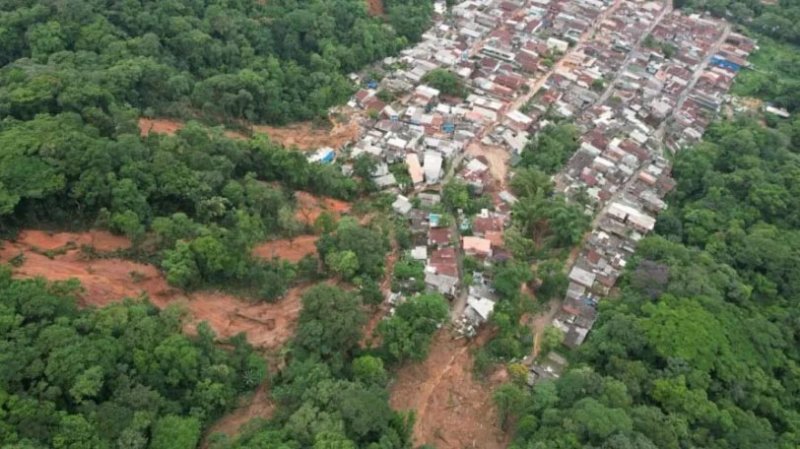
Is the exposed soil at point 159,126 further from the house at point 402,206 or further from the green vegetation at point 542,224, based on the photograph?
the green vegetation at point 542,224

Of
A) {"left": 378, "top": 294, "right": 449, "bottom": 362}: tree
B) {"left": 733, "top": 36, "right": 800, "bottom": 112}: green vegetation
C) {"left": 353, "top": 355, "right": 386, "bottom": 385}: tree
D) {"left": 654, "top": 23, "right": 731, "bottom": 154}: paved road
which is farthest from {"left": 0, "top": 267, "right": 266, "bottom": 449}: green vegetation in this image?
{"left": 733, "top": 36, "right": 800, "bottom": 112}: green vegetation

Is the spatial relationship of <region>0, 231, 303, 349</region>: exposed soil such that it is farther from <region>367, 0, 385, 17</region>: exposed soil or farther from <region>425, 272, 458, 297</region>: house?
<region>367, 0, 385, 17</region>: exposed soil

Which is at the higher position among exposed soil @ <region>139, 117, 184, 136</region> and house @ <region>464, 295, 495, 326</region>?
exposed soil @ <region>139, 117, 184, 136</region>

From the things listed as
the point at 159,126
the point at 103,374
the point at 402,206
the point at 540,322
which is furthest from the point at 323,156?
the point at 103,374

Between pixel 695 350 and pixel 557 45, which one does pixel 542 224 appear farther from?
pixel 557 45

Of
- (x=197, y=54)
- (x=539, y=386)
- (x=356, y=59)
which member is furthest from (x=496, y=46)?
(x=539, y=386)

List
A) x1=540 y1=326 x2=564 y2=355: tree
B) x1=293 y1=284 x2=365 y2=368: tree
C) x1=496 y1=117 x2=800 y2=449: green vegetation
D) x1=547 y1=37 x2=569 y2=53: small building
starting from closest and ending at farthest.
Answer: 1. x1=496 y1=117 x2=800 y2=449: green vegetation
2. x1=293 y1=284 x2=365 y2=368: tree
3. x1=540 y1=326 x2=564 y2=355: tree
4. x1=547 y1=37 x2=569 y2=53: small building

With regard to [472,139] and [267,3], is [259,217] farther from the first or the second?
[267,3]
